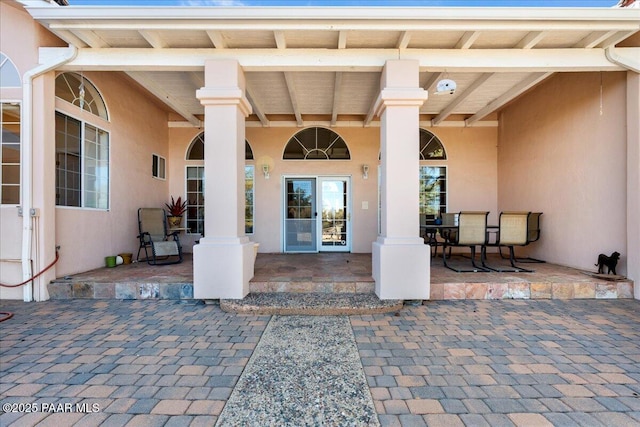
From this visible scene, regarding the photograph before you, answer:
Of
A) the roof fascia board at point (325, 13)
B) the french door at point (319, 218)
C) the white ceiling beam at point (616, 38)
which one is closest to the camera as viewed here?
the roof fascia board at point (325, 13)

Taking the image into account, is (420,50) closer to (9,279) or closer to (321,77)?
(321,77)

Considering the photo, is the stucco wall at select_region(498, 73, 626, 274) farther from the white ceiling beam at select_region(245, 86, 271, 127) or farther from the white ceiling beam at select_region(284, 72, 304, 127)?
the white ceiling beam at select_region(245, 86, 271, 127)

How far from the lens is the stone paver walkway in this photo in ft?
5.58

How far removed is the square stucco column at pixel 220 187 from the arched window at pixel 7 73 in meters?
2.43

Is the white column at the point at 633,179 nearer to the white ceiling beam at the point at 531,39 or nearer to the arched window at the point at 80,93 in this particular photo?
the white ceiling beam at the point at 531,39

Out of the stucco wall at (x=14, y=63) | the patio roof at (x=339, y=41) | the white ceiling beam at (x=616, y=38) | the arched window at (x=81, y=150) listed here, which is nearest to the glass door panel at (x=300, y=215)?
the patio roof at (x=339, y=41)

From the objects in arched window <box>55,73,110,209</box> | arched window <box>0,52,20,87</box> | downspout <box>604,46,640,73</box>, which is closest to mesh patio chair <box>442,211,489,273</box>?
downspout <box>604,46,640,73</box>

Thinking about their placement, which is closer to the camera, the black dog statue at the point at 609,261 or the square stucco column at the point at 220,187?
the square stucco column at the point at 220,187

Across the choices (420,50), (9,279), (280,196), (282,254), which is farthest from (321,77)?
(9,279)

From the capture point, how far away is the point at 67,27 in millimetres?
3297

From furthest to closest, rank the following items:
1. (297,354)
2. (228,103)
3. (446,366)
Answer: (228,103)
(297,354)
(446,366)

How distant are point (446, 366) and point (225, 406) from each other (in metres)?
1.57

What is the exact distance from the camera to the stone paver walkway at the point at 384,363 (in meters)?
1.70

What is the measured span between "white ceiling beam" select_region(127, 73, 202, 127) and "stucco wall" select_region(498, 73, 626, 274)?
673 centimetres
